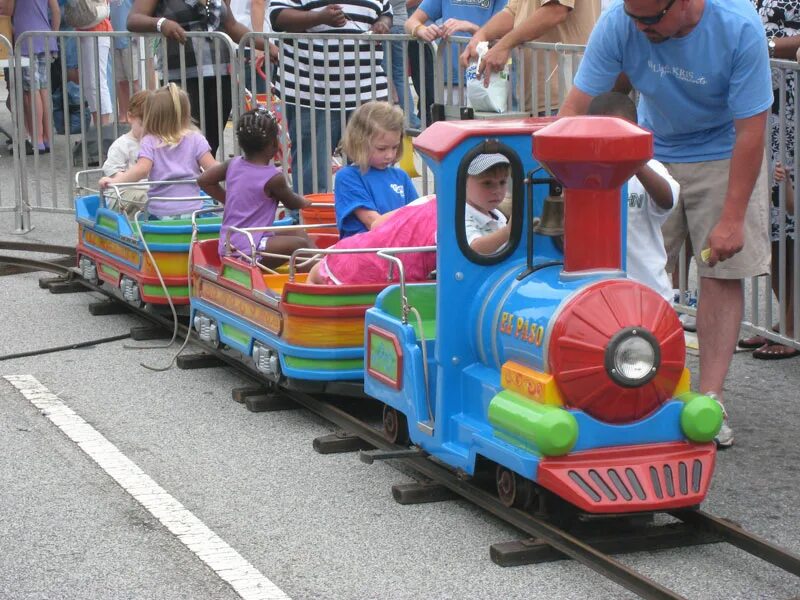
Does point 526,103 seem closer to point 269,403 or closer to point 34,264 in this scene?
point 269,403

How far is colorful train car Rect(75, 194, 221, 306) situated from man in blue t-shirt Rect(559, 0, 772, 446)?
8.87 feet

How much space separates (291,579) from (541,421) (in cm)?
93

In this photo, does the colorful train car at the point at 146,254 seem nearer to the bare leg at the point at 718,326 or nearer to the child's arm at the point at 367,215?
the child's arm at the point at 367,215

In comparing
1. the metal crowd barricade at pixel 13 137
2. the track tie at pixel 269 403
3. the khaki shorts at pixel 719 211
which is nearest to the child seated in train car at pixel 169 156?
the track tie at pixel 269 403

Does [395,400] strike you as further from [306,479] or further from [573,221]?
[573,221]

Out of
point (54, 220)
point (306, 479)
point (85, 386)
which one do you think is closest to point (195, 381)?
point (85, 386)

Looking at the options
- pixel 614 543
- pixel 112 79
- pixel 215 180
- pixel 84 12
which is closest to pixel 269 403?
pixel 215 180

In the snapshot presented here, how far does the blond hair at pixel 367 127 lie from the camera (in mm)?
6805

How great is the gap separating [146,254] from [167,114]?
117 centimetres

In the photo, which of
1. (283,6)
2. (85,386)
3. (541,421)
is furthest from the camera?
(283,6)

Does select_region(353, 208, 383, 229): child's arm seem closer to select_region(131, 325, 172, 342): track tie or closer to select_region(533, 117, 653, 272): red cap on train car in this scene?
select_region(131, 325, 172, 342): track tie

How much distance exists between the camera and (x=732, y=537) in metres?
4.83

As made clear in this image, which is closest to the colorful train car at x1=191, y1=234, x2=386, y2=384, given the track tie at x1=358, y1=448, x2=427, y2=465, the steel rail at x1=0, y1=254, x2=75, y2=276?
the track tie at x1=358, y1=448, x2=427, y2=465

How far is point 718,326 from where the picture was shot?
6.14 meters
